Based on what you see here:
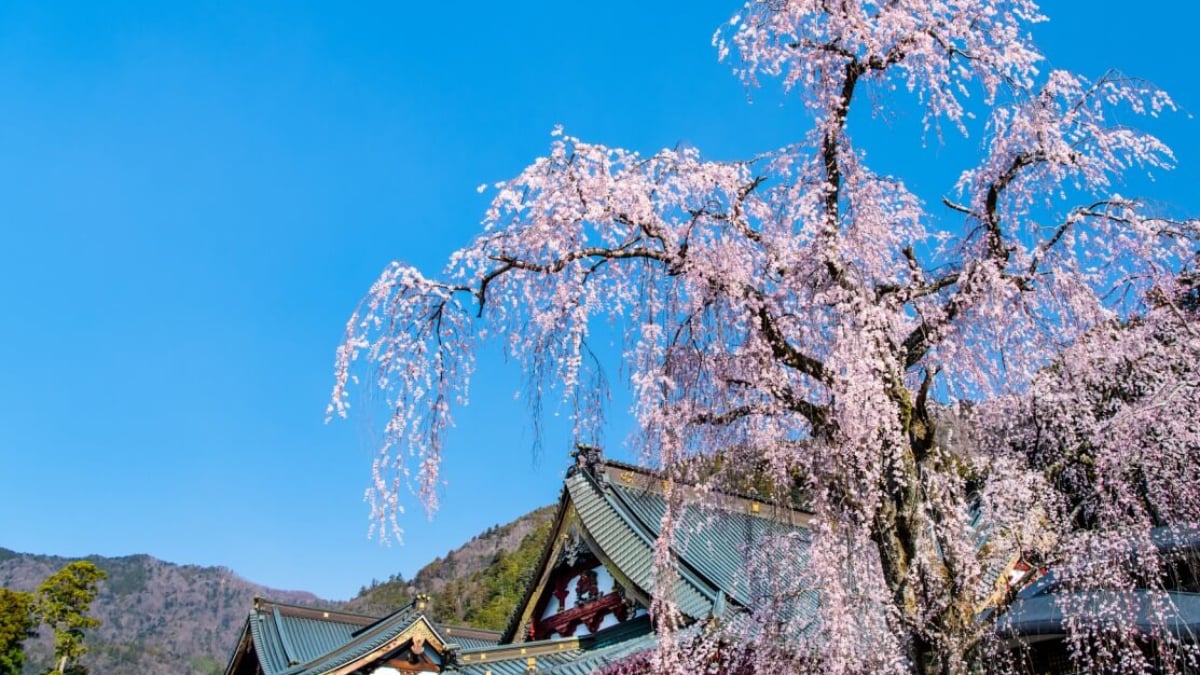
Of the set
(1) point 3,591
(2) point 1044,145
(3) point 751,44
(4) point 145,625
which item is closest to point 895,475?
(2) point 1044,145

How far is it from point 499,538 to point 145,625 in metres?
72.0

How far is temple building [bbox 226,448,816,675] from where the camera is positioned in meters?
13.5

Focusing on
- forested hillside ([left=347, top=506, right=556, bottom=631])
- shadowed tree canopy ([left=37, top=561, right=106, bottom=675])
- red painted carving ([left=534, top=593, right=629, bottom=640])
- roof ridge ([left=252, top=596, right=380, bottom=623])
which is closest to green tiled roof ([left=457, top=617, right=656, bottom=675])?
red painted carving ([left=534, top=593, right=629, bottom=640])

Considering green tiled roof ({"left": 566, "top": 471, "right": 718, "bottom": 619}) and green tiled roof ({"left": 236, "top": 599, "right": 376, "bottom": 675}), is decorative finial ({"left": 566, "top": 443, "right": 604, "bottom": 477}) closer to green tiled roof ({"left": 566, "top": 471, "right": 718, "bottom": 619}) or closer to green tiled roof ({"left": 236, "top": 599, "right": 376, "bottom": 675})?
green tiled roof ({"left": 566, "top": 471, "right": 718, "bottom": 619})

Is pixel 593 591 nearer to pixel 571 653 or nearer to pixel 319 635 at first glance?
pixel 571 653

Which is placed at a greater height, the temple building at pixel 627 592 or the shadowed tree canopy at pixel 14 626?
the shadowed tree canopy at pixel 14 626

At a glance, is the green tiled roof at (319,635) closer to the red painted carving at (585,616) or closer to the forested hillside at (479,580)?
the red painted carving at (585,616)

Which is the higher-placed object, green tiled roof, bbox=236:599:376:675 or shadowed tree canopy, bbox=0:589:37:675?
shadowed tree canopy, bbox=0:589:37:675

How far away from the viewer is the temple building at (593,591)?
533 inches

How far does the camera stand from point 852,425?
20.5 feet

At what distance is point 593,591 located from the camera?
15.9m

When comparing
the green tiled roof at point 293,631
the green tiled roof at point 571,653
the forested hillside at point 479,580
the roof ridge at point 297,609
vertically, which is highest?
the forested hillside at point 479,580

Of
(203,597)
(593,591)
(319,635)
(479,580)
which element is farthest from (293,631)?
(203,597)

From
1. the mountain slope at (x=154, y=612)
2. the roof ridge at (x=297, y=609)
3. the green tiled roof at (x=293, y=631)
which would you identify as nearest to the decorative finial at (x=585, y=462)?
the green tiled roof at (x=293, y=631)
